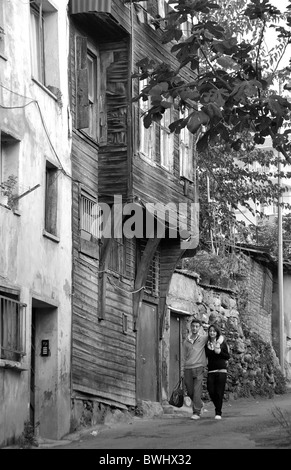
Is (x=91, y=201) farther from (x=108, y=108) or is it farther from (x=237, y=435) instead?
(x=237, y=435)

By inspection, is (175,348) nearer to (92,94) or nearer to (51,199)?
(92,94)

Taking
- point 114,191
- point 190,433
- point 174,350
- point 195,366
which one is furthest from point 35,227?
point 174,350

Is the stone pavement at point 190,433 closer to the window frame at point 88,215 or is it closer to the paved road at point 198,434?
the paved road at point 198,434

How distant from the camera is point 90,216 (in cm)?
2420

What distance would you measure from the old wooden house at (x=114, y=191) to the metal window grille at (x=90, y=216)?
0.06ft

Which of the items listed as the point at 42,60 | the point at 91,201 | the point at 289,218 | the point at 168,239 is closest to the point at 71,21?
the point at 42,60

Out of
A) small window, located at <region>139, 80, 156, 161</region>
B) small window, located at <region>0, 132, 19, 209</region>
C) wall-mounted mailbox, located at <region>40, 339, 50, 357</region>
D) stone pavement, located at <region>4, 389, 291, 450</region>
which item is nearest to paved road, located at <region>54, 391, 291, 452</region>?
stone pavement, located at <region>4, 389, 291, 450</region>

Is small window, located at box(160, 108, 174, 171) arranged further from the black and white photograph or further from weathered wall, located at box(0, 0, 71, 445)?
weathered wall, located at box(0, 0, 71, 445)

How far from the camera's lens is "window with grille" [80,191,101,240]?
78.1ft

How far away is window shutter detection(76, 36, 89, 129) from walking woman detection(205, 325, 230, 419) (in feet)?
15.6

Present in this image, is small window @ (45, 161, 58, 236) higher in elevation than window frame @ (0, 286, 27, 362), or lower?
higher

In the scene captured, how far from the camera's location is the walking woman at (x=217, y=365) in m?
22.7

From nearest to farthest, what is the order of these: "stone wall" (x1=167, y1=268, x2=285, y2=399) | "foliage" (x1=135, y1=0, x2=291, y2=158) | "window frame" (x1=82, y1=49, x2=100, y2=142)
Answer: "foliage" (x1=135, y1=0, x2=291, y2=158) < "window frame" (x1=82, y1=49, x2=100, y2=142) < "stone wall" (x1=167, y1=268, x2=285, y2=399)

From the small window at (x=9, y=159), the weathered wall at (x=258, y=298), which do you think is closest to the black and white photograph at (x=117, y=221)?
the small window at (x=9, y=159)
